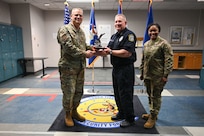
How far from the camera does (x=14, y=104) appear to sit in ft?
11.2

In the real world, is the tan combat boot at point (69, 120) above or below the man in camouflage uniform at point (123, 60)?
below

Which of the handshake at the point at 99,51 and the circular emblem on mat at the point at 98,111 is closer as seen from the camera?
the handshake at the point at 99,51

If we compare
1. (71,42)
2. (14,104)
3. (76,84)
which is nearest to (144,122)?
(76,84)

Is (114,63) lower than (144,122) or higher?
higher

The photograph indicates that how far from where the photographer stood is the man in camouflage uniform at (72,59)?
7.23 feet

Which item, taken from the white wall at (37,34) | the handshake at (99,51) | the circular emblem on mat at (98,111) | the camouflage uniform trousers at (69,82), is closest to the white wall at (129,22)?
the white wall at (37,34)

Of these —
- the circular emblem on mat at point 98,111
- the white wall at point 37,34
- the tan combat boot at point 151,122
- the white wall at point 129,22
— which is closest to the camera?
the tan combat boot at point 151,122

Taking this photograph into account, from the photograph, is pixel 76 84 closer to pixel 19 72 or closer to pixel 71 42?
pixel 71 42

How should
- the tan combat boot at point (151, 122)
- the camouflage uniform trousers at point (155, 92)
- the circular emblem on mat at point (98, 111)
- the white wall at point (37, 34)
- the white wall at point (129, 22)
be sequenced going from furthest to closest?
the white wall at point (129, 22) < the white wall at point (37, 34) < the circular emblem on mat at point (98, 111) < the tan combat boot at point (151, 122) < the camouflage uniform trousers at point (155, 92)

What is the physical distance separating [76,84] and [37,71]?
512 centimetres

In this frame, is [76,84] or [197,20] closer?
[76,84]

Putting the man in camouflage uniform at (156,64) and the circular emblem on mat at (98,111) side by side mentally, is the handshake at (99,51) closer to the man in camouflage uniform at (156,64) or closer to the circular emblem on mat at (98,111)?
the man in camouflage uniform at (156,64)

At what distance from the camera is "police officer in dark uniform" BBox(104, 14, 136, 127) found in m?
2.25

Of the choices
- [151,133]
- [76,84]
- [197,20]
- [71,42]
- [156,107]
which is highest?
[197,20]
